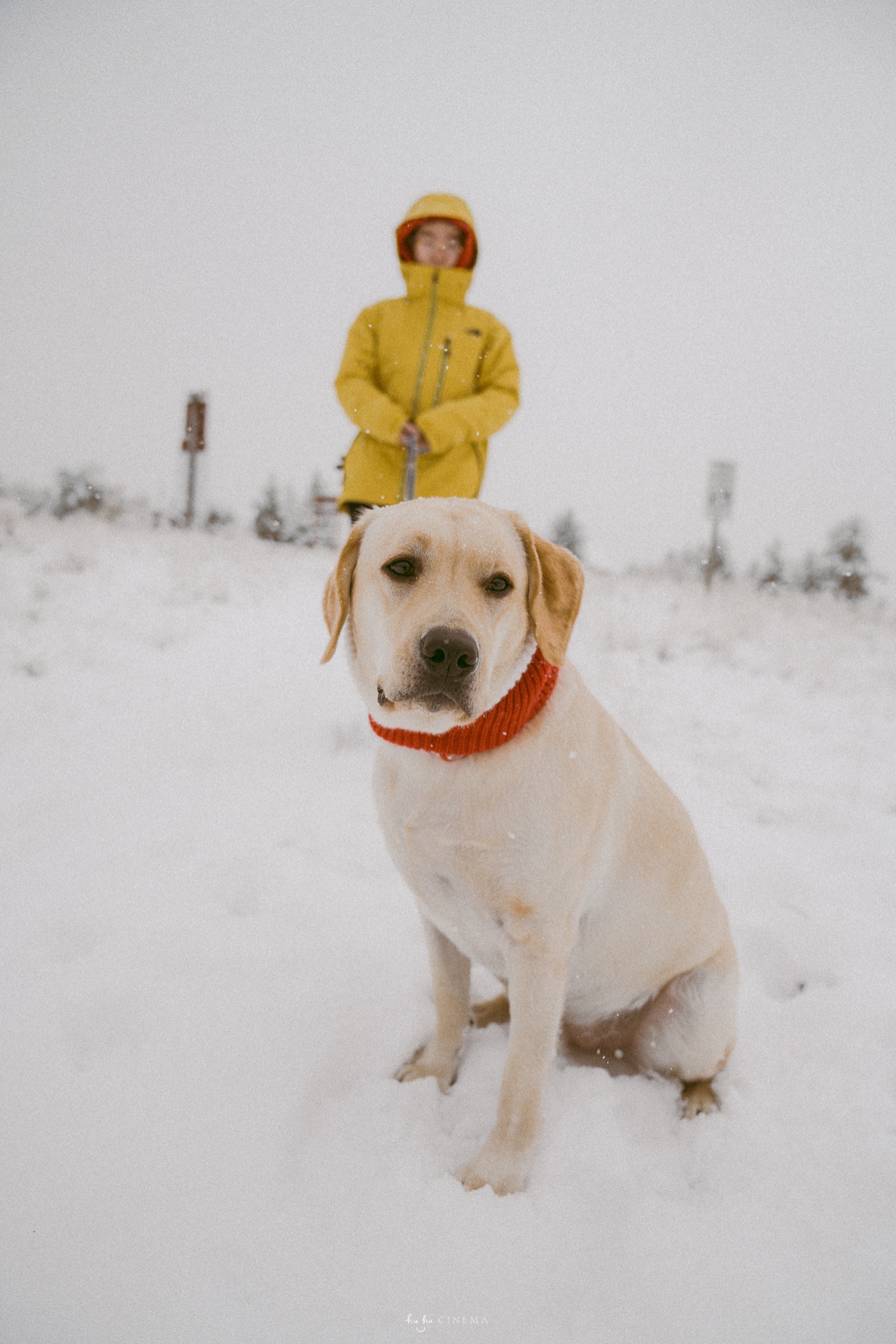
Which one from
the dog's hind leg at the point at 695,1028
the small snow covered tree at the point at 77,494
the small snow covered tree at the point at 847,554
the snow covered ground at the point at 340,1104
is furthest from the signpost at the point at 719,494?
the small snow covered tree at the point at 847,554

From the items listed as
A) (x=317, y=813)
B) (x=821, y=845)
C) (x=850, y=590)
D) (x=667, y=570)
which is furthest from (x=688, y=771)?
(x=850, y=590)

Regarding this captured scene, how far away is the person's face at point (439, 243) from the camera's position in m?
2.97

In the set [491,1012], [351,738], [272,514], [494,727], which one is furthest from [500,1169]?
[272,514]

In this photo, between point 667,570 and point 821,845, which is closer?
point 821,845

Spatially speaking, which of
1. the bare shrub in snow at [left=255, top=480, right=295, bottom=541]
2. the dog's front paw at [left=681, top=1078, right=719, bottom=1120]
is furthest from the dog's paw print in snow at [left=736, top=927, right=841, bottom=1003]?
the bare shrub in snow at [left=255, top=480, right=295, bottom=541]

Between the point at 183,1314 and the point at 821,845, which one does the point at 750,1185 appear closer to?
the point at 183,1314

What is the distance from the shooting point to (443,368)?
9.82ft

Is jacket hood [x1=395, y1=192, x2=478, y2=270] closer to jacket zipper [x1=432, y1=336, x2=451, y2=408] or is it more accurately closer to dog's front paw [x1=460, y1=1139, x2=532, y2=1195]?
jacket zipper [x1=432, y1=336, x2=451, y2=408]

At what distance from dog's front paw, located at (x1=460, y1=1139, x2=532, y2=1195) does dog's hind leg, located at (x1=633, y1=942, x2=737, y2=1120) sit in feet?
1.54

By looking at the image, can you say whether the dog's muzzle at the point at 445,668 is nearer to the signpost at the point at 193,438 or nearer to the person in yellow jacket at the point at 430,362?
the person in yellow jacket at the point at 430,362

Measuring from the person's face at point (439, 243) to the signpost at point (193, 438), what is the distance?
12.4 m

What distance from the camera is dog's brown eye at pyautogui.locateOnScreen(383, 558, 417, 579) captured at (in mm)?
1418

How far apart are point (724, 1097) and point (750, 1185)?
0.78 feet

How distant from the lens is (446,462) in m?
3.02
